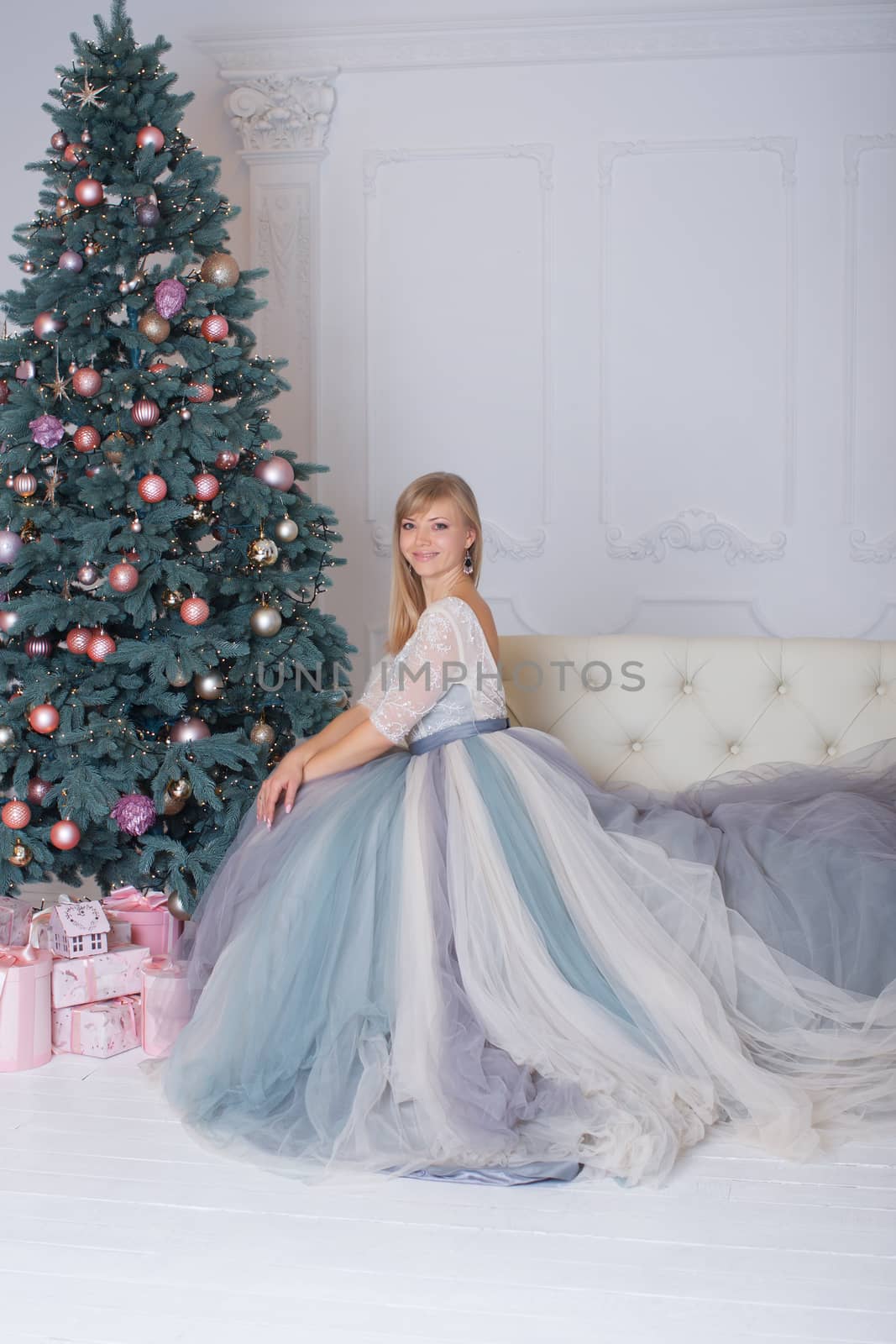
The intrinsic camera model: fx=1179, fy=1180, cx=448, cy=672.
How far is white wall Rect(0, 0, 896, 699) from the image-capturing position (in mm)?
4160

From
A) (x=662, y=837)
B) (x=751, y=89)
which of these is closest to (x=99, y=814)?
(x=662, y=837)

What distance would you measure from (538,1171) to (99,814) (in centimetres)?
133

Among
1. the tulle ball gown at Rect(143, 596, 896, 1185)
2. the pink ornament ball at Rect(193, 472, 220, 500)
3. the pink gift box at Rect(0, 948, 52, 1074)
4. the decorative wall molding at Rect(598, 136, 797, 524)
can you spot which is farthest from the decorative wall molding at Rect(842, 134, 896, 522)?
the pink gift box at Rect(0, 948, 52, 1074)

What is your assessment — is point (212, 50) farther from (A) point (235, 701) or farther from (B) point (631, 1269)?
(B) point (631, 1269)

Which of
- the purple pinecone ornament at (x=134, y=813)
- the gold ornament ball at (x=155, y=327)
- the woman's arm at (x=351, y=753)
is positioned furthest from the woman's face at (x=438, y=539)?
the purple pinecone ornament at (x=134, y=813)

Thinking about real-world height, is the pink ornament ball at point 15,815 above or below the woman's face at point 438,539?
below

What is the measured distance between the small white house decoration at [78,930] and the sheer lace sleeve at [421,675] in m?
0.82

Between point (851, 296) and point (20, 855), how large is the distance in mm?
3294

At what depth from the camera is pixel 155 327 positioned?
2.85 metres

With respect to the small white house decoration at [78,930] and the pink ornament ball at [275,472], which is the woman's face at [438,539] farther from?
the small white house decoration at [78,930]

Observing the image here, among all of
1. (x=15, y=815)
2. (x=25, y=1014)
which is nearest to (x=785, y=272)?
(x=15, y=815)

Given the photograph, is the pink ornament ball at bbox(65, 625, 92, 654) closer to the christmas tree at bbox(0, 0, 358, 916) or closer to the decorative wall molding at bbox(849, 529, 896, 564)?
the christmas tree at bbox(0, 0, 358, 916)

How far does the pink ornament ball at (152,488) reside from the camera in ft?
9.12

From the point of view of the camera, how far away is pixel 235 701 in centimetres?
297
